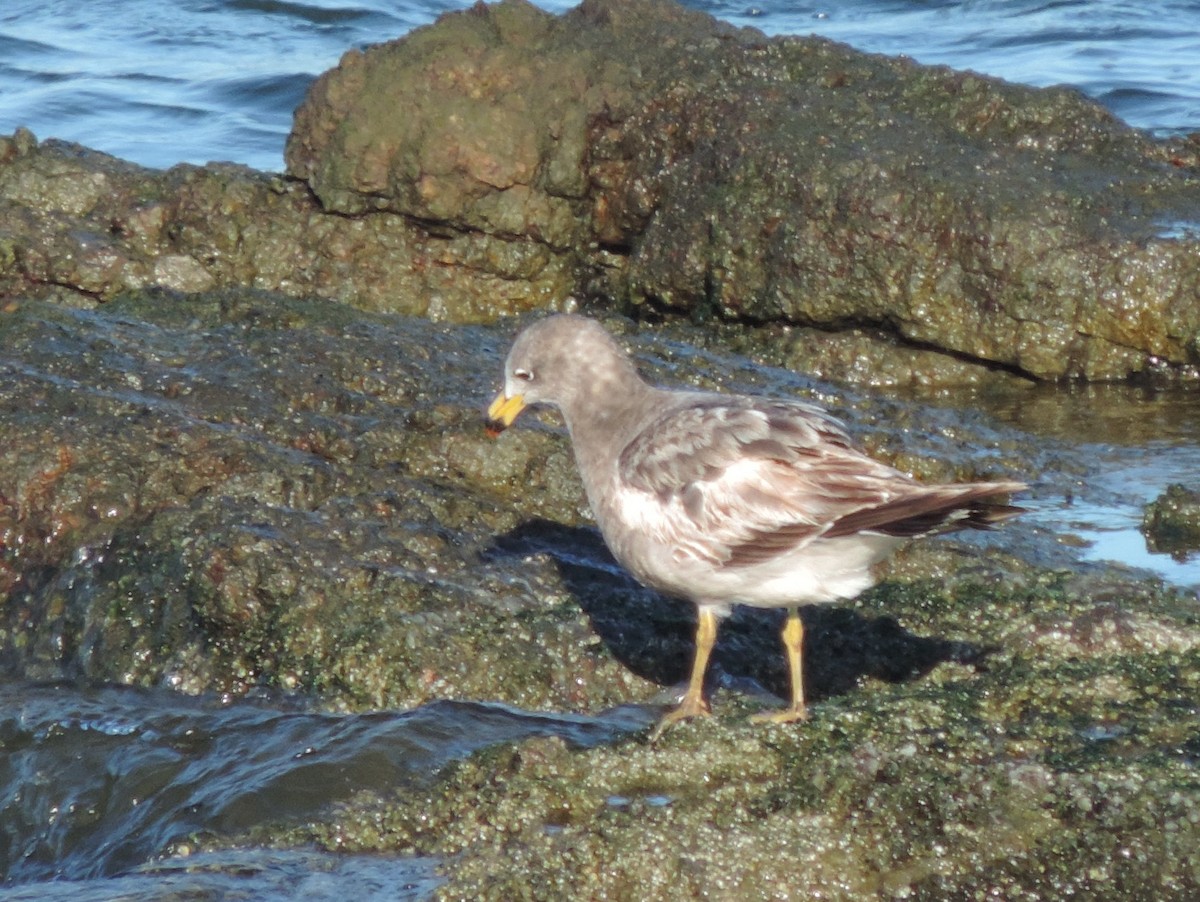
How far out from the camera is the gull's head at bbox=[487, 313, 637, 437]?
592 cm

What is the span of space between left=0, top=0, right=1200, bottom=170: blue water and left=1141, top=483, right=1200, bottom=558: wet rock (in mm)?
8818

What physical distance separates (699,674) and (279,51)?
15208 millimetres

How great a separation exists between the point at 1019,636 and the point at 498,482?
232cm

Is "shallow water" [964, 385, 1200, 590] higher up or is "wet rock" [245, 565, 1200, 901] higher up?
"wet rock" [245, 565, 1200, 901]

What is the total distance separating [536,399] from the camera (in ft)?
20.1

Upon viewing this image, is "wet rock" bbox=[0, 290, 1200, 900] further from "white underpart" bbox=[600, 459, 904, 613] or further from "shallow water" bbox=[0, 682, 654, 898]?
"white underpart" bbox=[600, 459, 904, 613]

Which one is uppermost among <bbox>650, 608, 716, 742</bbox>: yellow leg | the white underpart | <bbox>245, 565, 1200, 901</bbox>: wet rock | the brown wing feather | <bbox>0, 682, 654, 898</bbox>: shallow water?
the brown wing feather

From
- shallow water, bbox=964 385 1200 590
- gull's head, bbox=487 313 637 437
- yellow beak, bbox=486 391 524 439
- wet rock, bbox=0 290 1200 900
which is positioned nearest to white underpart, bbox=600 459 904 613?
wet rock, bbox=0 290 1200 900

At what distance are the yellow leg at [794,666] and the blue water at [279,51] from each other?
33.3 feet

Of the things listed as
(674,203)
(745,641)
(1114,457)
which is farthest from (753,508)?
(674,203)

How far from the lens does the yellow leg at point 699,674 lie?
17.2ft

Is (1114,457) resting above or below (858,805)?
below

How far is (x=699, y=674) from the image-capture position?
211 inches

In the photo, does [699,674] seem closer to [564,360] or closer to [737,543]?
[737,543]
